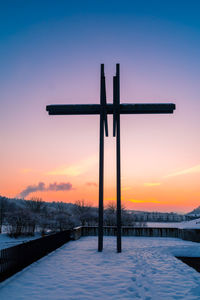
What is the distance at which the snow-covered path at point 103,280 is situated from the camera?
538cm

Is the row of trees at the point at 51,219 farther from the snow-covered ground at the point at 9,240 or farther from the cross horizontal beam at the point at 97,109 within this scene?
the cross horizontal beam at the point at 97,109

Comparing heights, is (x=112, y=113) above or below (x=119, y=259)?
above

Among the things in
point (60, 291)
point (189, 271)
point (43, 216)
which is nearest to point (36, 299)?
point (60, 291)

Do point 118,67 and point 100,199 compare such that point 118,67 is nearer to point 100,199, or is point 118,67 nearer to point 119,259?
point 100,199

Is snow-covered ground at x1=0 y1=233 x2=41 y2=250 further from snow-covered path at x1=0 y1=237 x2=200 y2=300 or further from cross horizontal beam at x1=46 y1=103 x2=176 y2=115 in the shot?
snow-covered path at x1=0 y1=237 x2=200 y2=300

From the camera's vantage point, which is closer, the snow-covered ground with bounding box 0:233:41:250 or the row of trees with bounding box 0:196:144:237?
the snow-covered ground with bounding box 0:233:41:250

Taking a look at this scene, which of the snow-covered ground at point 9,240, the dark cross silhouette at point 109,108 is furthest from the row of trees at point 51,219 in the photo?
the dark cross silhouette at point 109,108

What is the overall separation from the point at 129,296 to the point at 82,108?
898 centimetres

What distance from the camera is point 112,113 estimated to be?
42.1 ft

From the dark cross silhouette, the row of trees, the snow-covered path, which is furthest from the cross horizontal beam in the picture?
the row of trees

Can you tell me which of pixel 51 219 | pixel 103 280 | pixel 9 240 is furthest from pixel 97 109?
pixel 51 219

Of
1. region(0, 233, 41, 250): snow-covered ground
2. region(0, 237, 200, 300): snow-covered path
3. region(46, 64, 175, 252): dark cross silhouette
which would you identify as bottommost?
region(0, 233, 41, 250): snow-covered ground

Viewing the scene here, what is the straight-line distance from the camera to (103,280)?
21.3ft

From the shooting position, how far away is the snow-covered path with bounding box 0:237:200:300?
5.38m
